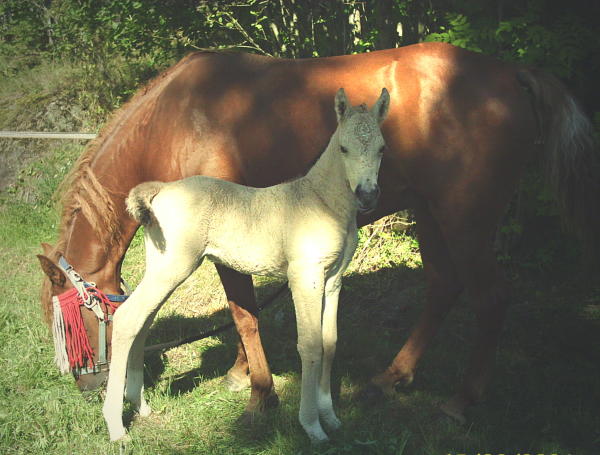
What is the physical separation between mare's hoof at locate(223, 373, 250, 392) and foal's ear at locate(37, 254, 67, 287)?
135cm

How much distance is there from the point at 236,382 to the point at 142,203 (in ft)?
5.72

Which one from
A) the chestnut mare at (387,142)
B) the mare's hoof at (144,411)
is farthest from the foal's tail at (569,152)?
the mare's hoof at (144,411)

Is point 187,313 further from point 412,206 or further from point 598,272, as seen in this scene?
point 598,272

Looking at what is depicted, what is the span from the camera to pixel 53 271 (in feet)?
10.7

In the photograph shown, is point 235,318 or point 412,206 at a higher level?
point 412,206

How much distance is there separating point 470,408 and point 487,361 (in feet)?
1.05

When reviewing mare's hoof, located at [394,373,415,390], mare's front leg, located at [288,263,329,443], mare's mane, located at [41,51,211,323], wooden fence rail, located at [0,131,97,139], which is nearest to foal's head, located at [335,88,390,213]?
mare's front leg, located at [288,263,329,443]

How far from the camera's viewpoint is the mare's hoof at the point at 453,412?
3.45 meters

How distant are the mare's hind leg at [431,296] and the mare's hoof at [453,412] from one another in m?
0.41

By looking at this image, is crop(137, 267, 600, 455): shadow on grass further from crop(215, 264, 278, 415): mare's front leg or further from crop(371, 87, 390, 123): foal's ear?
crop(371, 87, 390, 123): foal's ear

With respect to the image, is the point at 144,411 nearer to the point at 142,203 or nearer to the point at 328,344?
the point at 328,344

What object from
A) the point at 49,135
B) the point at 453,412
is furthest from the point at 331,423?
the point at 49,135

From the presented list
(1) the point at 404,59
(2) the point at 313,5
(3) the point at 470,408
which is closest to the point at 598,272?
(3) the point at 470,408

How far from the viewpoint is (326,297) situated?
2.92 meters
